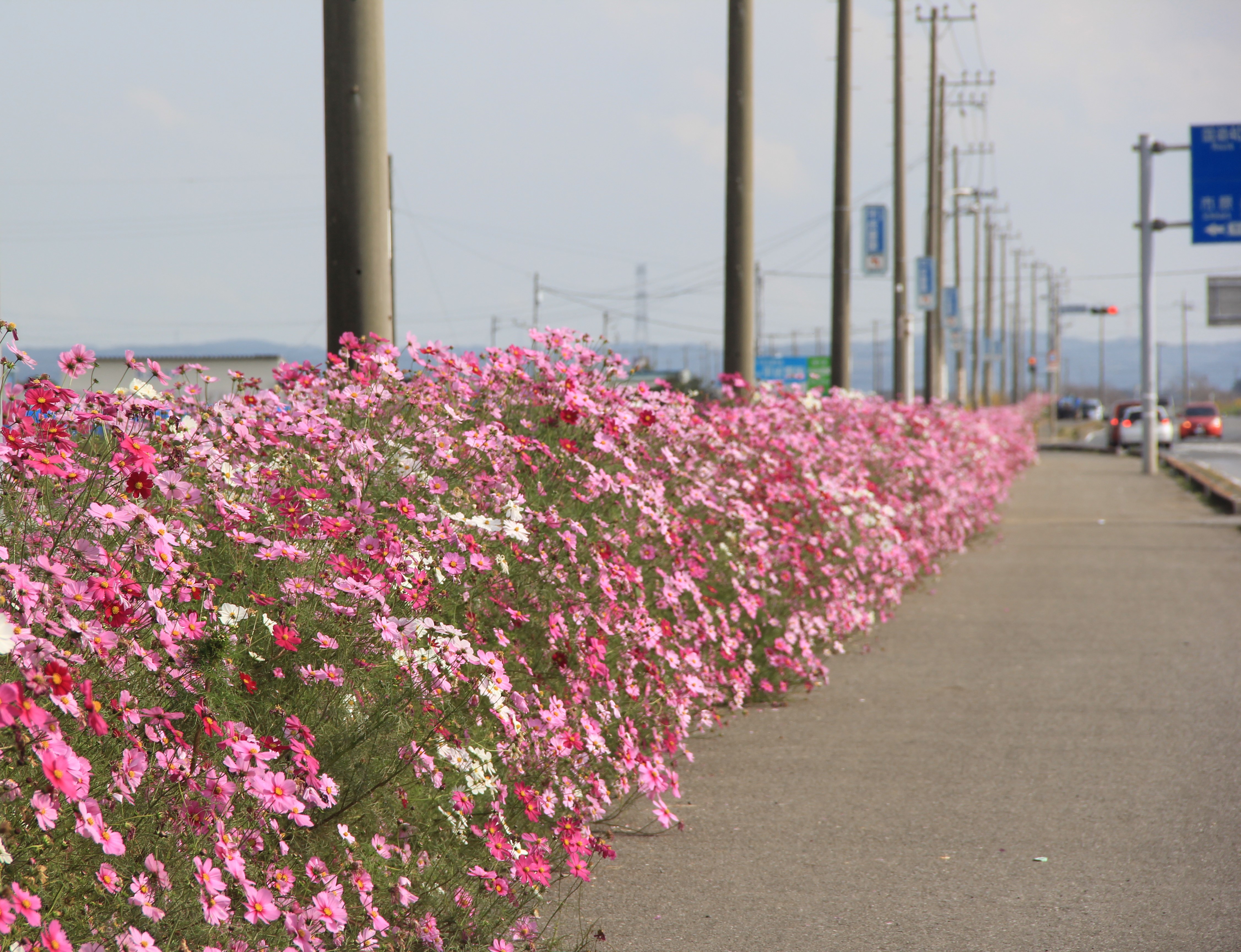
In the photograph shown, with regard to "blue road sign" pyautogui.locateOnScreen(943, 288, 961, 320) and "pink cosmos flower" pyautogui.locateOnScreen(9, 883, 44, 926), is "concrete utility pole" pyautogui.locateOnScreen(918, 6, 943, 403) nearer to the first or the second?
"blue road sign" pyautogui.locateOnScreen(943, 288, 961, 320)

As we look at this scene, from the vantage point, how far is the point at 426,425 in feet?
15.5

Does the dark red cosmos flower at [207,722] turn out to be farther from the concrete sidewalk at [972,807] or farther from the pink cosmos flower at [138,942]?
the concrete sidewalk at [972,807]

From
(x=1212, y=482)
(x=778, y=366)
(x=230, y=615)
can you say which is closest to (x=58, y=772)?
(x=230, y=615)

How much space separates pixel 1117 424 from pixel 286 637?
153 ft

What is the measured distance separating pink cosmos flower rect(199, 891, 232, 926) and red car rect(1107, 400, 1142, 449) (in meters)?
44.4

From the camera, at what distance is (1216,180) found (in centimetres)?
2728

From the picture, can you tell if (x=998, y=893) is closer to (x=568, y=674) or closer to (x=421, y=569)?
(x=568, y=674)

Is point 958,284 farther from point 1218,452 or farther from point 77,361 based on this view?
point 77,361

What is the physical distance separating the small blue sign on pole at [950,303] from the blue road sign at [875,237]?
628 inches

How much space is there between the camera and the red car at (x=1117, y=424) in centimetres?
4562

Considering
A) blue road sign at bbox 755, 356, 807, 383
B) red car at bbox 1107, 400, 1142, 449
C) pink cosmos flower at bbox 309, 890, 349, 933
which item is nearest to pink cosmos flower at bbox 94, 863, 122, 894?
pink cosmos flower at bbox 309, 890, 349, 933

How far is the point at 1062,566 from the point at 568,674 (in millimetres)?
10067

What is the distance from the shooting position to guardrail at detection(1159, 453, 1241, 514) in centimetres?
1947

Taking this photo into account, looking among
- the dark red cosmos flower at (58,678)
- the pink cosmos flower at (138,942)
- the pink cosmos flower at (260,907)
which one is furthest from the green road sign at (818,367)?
the dark red cosmos flower at (58,678)
